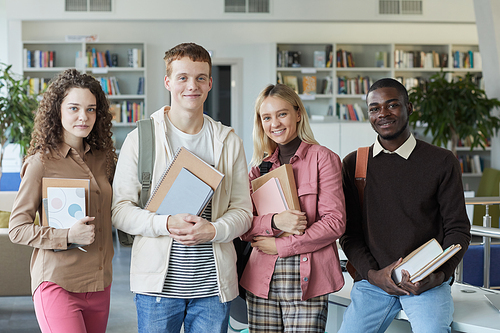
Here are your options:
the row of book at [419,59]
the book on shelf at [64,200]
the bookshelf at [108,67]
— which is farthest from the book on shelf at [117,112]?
the book on shelf at [64,200]

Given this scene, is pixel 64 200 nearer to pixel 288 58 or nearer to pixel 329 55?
pixel 288 58

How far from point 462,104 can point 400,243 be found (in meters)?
4.64

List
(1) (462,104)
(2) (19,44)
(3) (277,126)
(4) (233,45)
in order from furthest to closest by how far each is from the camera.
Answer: (4) (233,45) → (2) (19,44) → (1) (462,104) → (3) (277,126)

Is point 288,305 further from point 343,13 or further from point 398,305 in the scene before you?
point 343,13

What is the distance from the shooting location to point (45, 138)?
1.68m

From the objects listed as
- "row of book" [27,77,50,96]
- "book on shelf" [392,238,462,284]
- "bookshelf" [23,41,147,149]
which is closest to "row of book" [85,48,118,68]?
"bookshelf" [23,41,147,149]

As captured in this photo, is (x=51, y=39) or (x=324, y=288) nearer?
(x=324, y=288)

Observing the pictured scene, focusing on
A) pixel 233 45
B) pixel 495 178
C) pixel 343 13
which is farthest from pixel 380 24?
pixel 495 178

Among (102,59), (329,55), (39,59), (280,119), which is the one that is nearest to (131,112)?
(102,59)

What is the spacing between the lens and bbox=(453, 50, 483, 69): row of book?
773 centimetres

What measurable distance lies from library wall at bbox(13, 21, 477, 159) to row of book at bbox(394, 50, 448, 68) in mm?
289

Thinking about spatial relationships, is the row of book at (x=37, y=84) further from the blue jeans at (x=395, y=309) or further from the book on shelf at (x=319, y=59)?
the blue jeans at (x=395, y=309)

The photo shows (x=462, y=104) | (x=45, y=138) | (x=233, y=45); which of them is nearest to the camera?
(x=45, y=138)

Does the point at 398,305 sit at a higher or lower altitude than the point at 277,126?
lower
